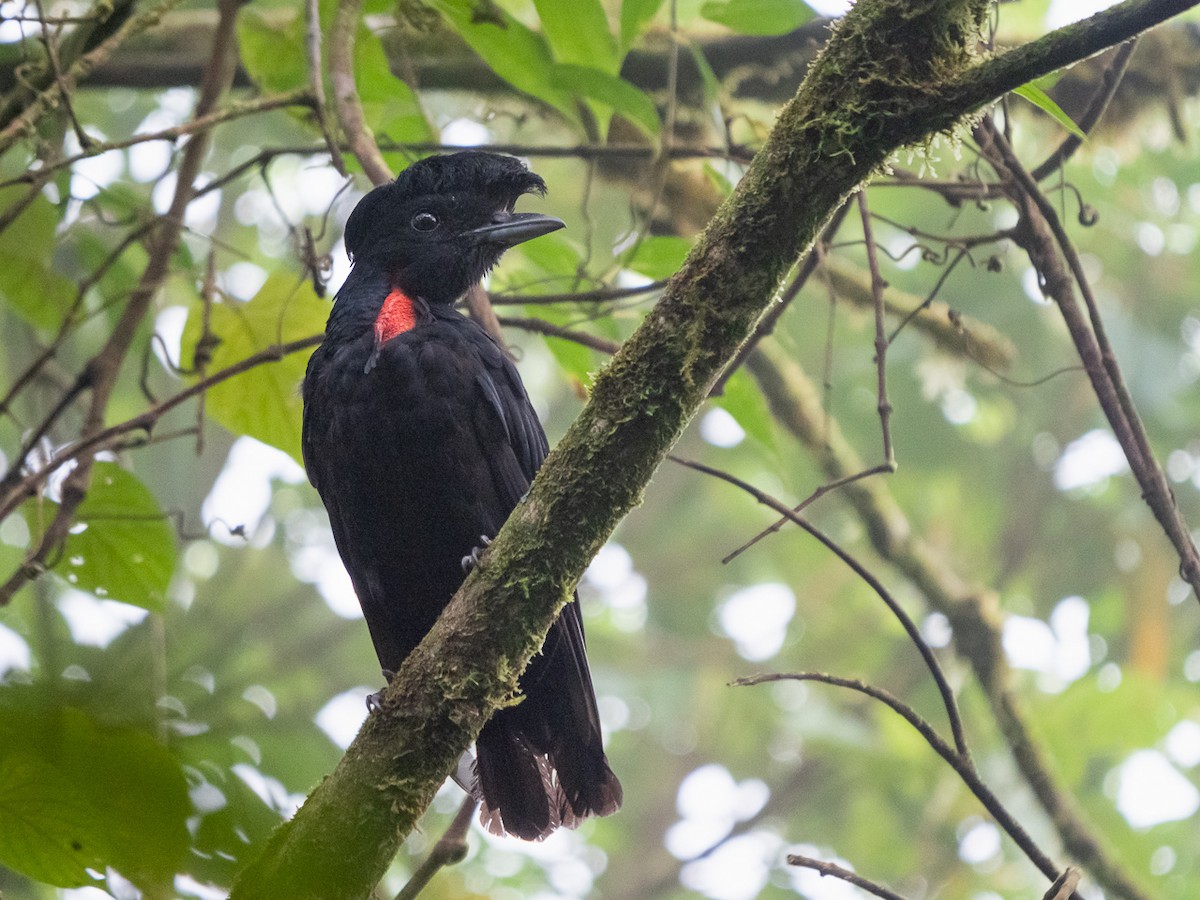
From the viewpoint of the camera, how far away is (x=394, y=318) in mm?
3184

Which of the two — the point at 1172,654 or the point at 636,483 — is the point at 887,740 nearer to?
the point at 1172,654

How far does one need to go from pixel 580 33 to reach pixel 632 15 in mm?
149

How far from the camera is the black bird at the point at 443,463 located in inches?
121

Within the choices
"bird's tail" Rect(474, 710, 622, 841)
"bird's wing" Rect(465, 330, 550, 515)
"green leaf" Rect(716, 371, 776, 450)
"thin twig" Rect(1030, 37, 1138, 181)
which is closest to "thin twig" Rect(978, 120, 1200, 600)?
"thin twig" Rect(1030, 37, 1138, 181)

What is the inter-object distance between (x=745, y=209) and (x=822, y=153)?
156mm

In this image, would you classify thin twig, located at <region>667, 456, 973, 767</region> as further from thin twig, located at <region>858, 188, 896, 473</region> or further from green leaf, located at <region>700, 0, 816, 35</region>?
green leaf, located at <region>700, 0, 816, 35</region>

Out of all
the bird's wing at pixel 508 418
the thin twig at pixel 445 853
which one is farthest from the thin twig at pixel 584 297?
the thin twig at pixel 445 853

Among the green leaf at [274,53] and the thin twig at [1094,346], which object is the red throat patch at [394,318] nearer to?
the green leaf at [274,53]

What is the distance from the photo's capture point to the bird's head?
11.2ft

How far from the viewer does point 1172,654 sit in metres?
8.62

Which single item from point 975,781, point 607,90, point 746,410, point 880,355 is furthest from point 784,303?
point 975,781

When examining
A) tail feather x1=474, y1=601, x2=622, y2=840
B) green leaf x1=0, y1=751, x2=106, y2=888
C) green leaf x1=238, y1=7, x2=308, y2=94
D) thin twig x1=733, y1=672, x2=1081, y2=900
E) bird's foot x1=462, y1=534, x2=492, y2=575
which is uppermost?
green leaf x1=238, y1=7, x2=308, y2=94

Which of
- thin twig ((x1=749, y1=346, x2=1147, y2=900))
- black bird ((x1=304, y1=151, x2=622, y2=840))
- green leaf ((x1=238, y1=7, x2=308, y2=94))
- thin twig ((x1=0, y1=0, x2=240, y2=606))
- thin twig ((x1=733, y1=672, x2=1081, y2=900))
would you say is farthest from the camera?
thin twig ((x1=749, y1=346, x2=1147, y2=900))

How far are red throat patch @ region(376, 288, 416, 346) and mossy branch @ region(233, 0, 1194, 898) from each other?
3.88 ft
